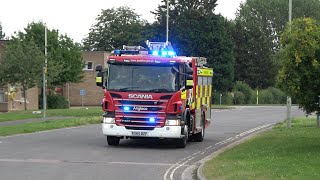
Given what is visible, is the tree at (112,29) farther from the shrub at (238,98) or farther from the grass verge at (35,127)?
the grass verge at (35,127)

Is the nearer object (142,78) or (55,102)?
(142,78)

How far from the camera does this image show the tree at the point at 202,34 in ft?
262

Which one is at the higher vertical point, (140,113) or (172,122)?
(140,113)

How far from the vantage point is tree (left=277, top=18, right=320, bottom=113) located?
1664cm

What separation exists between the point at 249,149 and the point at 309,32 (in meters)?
4.06

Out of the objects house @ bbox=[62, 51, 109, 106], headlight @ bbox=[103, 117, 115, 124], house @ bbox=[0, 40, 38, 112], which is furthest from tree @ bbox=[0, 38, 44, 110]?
house @ bbox=[62, 51, 109, 106]

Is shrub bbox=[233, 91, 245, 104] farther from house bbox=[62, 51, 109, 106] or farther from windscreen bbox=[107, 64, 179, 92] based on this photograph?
windscreen bbox=[107, 64, 179, 92]

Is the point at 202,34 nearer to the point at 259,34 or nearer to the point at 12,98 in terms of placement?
the point at 259,34

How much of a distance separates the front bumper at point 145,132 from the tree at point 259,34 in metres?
69.6

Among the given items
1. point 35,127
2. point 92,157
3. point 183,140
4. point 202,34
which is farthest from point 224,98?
point 92,157

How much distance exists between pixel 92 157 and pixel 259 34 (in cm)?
8037

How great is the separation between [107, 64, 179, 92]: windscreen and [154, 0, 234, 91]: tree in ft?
194

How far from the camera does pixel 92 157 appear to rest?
17.4 metres

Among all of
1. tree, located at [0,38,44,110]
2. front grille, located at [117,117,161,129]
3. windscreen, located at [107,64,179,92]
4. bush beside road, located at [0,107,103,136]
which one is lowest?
bush beside road, located at [0,107,103,136]
